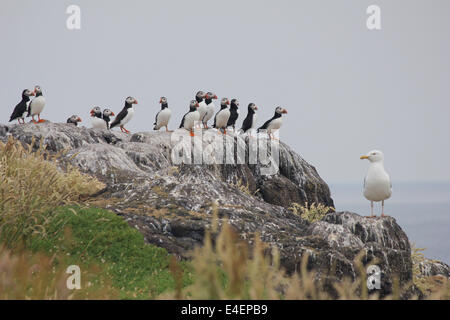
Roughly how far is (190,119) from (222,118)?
5.92ft

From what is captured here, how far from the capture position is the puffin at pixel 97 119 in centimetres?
2683

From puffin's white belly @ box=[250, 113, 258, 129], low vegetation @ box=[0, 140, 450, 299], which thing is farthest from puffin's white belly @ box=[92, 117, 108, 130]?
low vegetation @ box=[0, 140, 450, 299]

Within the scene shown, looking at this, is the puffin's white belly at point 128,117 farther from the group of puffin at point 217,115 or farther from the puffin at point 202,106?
the puffin at point 202,106

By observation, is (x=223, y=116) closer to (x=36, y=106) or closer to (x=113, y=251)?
(x=36, y=106)

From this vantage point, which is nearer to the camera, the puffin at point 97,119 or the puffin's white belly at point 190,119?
the puffin's white belly at point 190,119

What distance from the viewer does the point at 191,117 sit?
73.2ft

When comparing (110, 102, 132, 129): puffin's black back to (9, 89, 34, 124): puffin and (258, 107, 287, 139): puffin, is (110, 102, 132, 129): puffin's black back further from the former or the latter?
(258, 107, 287, 139): puffin

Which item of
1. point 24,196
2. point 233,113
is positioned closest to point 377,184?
point 24,196

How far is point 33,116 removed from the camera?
2366 cm

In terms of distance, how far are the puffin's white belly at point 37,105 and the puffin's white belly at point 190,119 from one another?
6426mm

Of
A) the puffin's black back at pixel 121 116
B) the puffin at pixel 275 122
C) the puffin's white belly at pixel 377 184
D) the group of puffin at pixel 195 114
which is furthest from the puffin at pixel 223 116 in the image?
the puffin's white belly at pixel 377 184
